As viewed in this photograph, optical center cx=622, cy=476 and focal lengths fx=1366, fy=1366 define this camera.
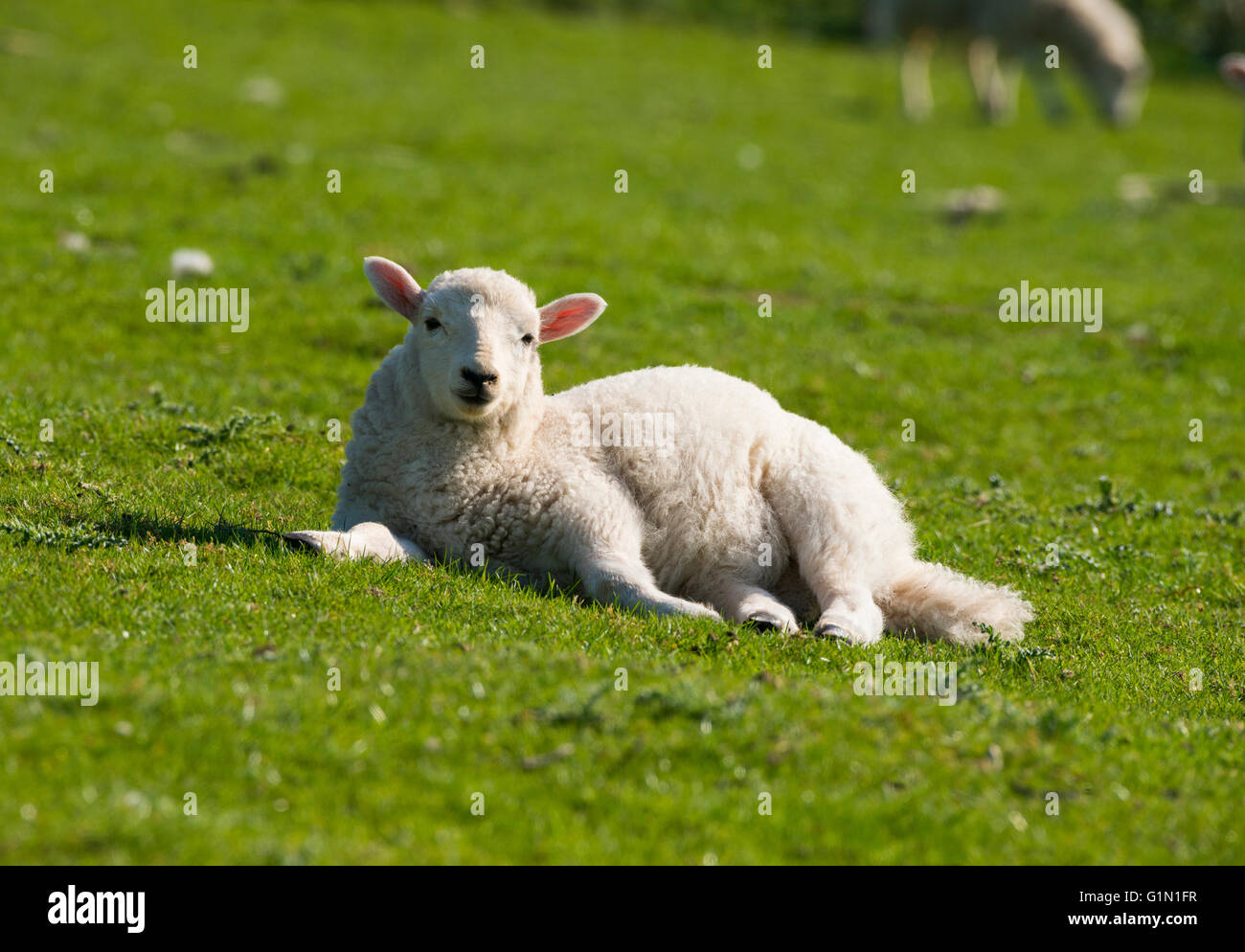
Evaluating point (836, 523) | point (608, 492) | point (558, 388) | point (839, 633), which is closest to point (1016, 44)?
point (558, 388)

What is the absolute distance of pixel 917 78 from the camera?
34656 millimetres

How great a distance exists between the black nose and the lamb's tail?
291 centimetres

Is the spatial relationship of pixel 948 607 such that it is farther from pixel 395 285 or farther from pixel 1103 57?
pixel 1103 57

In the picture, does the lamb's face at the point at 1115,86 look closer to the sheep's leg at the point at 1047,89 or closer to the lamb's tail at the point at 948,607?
the sheep's leg at the point at 1047,89

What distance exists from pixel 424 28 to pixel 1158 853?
33.6 metres

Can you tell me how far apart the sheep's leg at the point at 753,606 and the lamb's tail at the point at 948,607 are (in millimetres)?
783

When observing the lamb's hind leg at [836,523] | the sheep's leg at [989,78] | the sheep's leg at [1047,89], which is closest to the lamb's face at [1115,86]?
the sheep's leg at [1047,89]

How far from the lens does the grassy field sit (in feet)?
19.4

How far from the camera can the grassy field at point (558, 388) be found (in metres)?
5.93

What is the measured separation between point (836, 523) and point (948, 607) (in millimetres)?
894

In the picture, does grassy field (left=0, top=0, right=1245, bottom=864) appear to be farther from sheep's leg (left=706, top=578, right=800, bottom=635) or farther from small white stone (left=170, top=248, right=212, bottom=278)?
small white stone (left=170, top=248, right=212, bottom=278)

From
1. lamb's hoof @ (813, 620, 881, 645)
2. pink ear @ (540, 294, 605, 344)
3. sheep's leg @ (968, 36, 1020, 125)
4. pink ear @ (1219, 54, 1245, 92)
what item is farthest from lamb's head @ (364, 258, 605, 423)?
sheep's leg @ (968, 36, 1020, 125)

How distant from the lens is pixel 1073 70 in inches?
1391

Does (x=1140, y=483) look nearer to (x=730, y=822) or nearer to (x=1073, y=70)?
(x=730, y=822)
